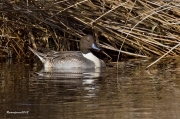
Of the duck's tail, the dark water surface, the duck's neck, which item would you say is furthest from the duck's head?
the dark water surface

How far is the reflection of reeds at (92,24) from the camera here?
34.5 feet

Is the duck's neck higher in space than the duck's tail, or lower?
lower

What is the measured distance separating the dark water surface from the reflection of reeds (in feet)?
3.73

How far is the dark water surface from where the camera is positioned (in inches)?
229

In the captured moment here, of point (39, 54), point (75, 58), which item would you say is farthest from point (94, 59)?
point (39, 54)

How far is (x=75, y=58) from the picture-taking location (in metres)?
10.7

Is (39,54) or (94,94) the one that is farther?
Answer: (39,54)

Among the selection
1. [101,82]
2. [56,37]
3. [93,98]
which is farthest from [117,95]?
[56,37]

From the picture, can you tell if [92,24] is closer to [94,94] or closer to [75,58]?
[75,58]

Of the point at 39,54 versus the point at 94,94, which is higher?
the point at 39,54

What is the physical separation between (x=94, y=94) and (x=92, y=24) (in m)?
4.24

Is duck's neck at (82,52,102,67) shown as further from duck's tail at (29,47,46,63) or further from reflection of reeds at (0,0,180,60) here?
duck's tail at (29,47,46,63)

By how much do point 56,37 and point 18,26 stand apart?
2.38 ft

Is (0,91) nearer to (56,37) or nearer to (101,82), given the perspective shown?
(101,82)
